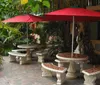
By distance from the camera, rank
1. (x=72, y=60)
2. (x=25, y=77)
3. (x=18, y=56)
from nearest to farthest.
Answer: (x=72, y=60)
(x=25, y=77)
(x=18, y=56)

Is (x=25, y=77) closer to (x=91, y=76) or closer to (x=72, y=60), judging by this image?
(x=72, y=60)

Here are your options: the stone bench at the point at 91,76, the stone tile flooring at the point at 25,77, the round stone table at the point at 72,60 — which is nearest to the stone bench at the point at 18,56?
the stone tile flooring at the point at 25,77


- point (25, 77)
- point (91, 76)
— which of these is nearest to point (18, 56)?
point (25, 77)

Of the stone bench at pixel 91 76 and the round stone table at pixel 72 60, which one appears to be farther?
the round stone table at pixel 72 60

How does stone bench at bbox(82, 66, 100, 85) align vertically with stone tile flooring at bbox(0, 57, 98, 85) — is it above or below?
above

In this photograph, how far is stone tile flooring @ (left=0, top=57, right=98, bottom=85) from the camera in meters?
7.55

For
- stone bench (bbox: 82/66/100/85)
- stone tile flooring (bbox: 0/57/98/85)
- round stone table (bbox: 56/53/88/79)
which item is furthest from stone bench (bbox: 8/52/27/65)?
stone bench (bbox: 82/66/100/85)

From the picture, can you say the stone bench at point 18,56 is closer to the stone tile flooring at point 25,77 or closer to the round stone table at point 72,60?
the stone tile flooring at point 25,77

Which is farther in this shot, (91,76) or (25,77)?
(25,77)

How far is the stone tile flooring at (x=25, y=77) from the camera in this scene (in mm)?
7555

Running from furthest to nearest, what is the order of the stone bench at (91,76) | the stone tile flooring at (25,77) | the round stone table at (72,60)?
the round stone table at (72,60)
the stone tile flooring at (25,77)
the stone bench at (91,76)

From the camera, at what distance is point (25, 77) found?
27.0 ft

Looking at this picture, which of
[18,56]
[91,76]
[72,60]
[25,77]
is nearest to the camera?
[91,76]

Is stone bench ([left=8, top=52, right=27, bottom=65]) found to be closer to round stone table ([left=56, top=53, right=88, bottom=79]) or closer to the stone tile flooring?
the stone tile flooring
